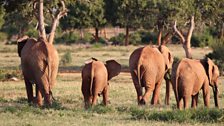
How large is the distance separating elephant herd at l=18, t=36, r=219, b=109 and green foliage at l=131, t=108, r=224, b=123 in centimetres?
170

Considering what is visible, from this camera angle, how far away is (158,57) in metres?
17.4

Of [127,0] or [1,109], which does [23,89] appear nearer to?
[1,109]

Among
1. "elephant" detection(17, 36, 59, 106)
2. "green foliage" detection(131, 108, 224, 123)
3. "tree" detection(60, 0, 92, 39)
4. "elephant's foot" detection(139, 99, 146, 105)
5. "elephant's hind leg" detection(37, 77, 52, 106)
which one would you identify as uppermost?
"elephant" detection(17, 36, 59, 106)

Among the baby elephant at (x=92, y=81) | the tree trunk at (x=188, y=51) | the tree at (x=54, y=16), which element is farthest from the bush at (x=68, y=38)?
the baby elephant at (x=92, y=81)

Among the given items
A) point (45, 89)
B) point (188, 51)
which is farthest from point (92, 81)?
point (188, 51)

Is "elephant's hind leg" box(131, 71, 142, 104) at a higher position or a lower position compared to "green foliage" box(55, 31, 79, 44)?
higher

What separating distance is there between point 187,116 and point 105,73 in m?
3.84

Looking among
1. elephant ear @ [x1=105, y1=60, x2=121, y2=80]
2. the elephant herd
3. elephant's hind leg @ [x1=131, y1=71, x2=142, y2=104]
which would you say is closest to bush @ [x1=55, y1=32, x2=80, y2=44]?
elephant ear @ [x1=105, y1=60, x2=121, y2=80]

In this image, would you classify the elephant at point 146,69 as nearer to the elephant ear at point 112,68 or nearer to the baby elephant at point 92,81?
the elephant ear at point 112,68

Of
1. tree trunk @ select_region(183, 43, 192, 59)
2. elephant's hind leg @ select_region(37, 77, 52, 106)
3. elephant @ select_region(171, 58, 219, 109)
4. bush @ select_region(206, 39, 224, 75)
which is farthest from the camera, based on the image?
tree trunk @ select_region(183, 43, 192, 59)

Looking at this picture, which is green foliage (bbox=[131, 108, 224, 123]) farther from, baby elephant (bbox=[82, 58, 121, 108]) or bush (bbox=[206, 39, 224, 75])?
bush (bbox=[206, 39, 224, 75])

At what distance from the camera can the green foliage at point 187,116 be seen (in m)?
13.2

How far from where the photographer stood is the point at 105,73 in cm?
1650

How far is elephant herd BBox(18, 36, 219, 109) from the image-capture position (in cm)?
1542
